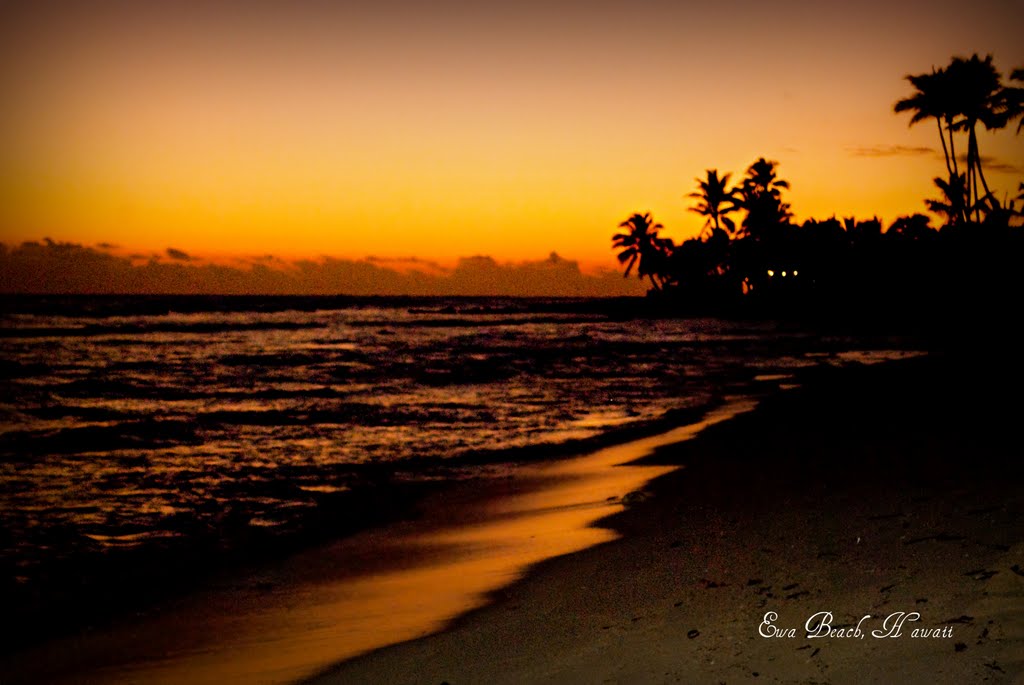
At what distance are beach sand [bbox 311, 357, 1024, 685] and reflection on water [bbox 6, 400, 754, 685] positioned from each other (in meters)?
0.27

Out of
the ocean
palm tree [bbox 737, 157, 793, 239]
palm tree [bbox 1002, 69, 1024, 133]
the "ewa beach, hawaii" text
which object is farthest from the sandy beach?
palm tree [bbox 737, 157, 793, 239]

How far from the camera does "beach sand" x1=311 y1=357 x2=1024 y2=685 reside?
3.59 meters

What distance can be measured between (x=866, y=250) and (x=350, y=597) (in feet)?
195

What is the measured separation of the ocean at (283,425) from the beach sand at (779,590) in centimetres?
319

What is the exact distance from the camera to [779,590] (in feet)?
14.5

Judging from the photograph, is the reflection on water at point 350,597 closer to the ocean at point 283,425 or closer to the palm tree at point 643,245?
the ocean at point 283,425

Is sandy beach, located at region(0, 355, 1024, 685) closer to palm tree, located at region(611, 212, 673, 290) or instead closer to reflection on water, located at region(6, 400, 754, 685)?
reflection on water, located at region(6, 400, 754, 685)

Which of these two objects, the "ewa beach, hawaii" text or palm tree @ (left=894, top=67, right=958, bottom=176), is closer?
the "ewa beach, hawaii" text

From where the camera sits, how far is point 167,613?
215 inches

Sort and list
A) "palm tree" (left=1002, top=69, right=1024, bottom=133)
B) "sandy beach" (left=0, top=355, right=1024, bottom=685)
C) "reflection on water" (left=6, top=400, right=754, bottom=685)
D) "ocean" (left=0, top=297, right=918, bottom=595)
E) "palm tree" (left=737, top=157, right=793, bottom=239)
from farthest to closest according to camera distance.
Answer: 1. "palm tree" (left=737, top=157, right=793, bottom=239)
2. "palm tree" (left=1002, top=69, right=1024, bottom=133)
3. "ocean" (left=0, top=297, right=918, bottom=595)
4. "reflection on water" (left=6, top=400, right=754, bottom=685)
5. "sandy beach" (left=0, top=355, right=1024, bottom=685)

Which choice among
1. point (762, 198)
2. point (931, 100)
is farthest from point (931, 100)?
point (762, 198)

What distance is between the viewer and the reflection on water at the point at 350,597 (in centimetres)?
452

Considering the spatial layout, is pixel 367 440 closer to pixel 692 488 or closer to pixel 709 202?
pixel 692 488

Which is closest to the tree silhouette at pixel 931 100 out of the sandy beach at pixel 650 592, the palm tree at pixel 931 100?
the palm tree at pixel 931 100
